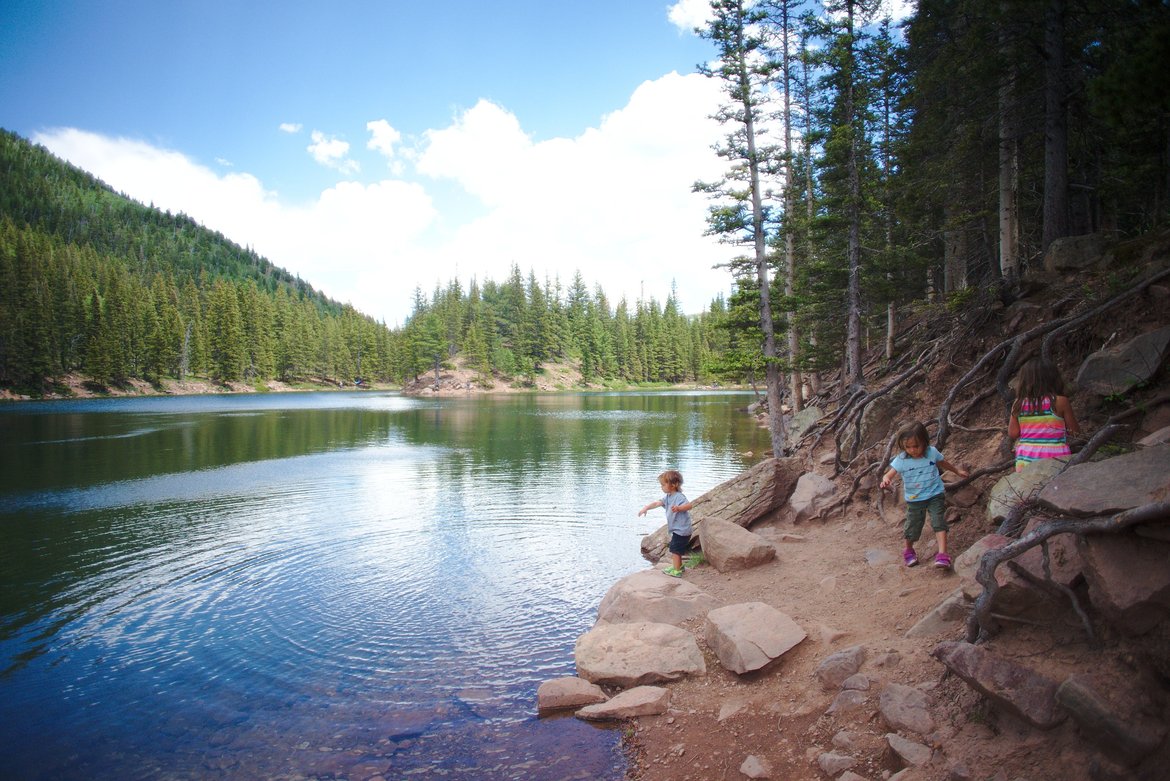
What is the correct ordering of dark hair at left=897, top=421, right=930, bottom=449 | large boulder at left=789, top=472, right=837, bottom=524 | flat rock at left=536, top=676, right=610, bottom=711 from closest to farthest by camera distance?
flat rock at left=536, top=676, right=610, bottom=711 → dark hair at left=897, top=421, right=930, bottom=449 → large boulder at left=789, top=472, right=837, bottom=524

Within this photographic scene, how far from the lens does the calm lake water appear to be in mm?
5859

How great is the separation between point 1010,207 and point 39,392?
97.9 metres

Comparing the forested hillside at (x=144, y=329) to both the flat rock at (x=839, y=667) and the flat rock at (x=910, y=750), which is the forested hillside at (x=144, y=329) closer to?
the flat rock at (x=839, y=667)

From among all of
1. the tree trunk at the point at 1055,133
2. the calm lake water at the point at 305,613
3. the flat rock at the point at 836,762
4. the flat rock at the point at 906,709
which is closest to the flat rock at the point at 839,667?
the flat rock at the point at 906,709

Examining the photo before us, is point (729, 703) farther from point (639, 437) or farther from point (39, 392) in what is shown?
point (39, 392)

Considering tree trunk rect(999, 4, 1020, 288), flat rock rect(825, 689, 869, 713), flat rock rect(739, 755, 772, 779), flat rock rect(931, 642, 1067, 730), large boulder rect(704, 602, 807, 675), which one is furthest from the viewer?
tree trunk rect(999, 4, 1020, 288)

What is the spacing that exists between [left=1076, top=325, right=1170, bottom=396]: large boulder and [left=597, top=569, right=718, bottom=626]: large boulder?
17.4 feet

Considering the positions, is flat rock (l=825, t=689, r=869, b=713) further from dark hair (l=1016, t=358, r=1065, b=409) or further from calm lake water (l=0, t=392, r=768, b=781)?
dark hair (l=1016, t=358, r=1065, b=409)

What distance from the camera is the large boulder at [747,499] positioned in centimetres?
1153

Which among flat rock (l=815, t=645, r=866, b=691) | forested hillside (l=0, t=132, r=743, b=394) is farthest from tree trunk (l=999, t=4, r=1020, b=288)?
forested hillside (l=0, t=132, r=743, b=394)

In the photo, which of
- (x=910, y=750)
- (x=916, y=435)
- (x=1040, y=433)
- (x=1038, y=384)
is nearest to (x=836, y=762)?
(x=910, y=750)

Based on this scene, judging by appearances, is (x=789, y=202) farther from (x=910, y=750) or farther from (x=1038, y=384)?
(x=910, y=750)

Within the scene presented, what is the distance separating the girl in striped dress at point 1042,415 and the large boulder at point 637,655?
420cm

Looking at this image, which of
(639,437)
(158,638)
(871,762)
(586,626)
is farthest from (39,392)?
(871,762)
